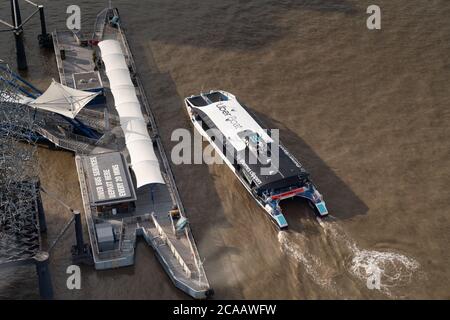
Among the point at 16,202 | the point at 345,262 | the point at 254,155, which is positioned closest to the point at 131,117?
the point at 254,155

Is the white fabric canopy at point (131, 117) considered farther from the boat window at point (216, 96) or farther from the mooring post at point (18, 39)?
the mooring post at point (18, 39)

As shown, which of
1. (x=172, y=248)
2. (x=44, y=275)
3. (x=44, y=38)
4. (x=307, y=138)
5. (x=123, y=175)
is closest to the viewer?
(x=44, y=275)

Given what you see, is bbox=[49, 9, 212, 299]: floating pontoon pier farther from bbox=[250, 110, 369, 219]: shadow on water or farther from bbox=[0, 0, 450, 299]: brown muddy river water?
bbox=[250, 110, 369, 219]: shadow on water

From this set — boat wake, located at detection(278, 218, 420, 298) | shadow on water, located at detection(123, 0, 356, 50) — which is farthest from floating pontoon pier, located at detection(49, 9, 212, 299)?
shadow on water, located at detection(123, 0, 356, 50)

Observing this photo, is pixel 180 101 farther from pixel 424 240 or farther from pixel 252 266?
pixel 424 240

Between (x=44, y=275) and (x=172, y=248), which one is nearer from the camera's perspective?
(x=44, y=275)

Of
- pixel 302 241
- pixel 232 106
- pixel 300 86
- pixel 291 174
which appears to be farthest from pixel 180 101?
pixel 302 241

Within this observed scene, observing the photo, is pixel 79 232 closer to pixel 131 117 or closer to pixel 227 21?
pixel 131 117

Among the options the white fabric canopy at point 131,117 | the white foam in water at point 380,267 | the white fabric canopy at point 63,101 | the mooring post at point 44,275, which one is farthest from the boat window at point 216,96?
the mooring post at point 44,275
